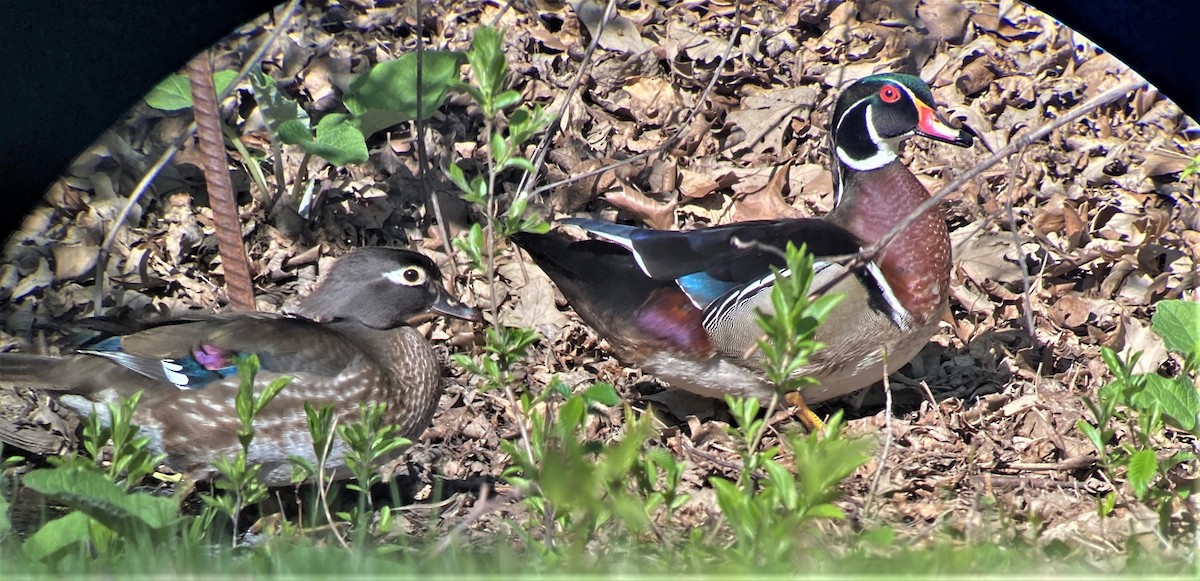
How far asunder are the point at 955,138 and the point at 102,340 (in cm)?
265

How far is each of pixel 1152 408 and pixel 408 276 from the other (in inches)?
86.1

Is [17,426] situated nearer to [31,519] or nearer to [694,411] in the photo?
[31,519]

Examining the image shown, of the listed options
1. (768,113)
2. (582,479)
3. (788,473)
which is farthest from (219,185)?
(582,479)

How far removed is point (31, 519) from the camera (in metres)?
3.29

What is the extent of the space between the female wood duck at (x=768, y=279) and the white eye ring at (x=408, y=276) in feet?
1.14

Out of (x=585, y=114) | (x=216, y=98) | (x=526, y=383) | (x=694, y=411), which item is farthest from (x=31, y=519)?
(x=585, y=114)

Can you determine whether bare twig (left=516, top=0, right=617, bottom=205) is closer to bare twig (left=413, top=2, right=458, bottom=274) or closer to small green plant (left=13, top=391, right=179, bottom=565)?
bare twig (left=413, top=2, right=458, bottom=274)

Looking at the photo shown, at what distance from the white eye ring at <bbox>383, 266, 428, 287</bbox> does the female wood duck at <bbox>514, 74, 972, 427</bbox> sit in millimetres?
347

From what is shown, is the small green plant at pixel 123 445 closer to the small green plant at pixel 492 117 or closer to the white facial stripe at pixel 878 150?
the small green plant at pixel 492 117

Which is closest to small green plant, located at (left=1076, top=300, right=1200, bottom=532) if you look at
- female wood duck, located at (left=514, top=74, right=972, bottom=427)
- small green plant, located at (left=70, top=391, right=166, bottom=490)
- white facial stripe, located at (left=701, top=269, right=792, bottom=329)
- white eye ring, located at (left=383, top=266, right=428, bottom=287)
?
female wood duck, located at (left=514, top=74, right=972, bottom=427)

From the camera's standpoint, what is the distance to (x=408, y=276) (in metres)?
3.83

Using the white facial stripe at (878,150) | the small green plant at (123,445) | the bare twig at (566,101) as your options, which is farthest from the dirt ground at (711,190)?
the small green plant at (123,445)

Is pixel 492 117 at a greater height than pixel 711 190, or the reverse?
pixel 492 117

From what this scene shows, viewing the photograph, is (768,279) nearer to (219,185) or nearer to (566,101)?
(566,101)
